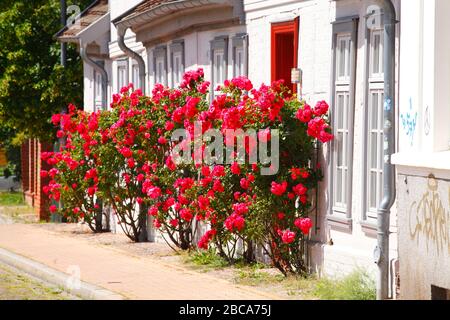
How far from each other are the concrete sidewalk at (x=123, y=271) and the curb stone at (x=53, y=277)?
14cm

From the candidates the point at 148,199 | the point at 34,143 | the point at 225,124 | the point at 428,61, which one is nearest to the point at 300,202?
the point at 225,124

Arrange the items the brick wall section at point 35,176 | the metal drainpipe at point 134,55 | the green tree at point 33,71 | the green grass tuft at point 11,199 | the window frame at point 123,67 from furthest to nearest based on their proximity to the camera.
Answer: the green grass tuft at point 11,199
the brick wall section at point 35,176
the green tree at point 33,71
the window frame at point 123,67
the metal drainpipe at point 134,55

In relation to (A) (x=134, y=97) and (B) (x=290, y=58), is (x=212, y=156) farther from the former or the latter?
(A) (x=134, y=97)

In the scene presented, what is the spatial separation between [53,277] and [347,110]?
4.28 meters

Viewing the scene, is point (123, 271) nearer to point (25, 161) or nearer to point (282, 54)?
point (282, 54)

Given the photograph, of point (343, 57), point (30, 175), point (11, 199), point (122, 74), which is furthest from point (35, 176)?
point (343, 57)

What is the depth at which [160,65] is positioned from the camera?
2011cm

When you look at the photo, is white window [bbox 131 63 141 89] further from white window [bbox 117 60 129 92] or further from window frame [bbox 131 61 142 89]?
white window [bbox 117 60 129 92]

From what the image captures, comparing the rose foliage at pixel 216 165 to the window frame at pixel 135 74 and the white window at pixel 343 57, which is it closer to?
the white window at pixel 343 57

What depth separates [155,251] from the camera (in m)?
17.8

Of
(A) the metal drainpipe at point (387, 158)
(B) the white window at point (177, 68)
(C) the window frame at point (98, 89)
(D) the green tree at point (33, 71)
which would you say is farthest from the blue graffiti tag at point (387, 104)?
(D) the green tree at point (33, 71)

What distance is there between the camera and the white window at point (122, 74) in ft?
72.9

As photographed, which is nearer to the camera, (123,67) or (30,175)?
(123,67)

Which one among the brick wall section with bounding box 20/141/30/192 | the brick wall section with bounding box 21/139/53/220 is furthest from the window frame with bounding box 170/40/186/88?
the brick wall section with bounding box 20/141/30/192
